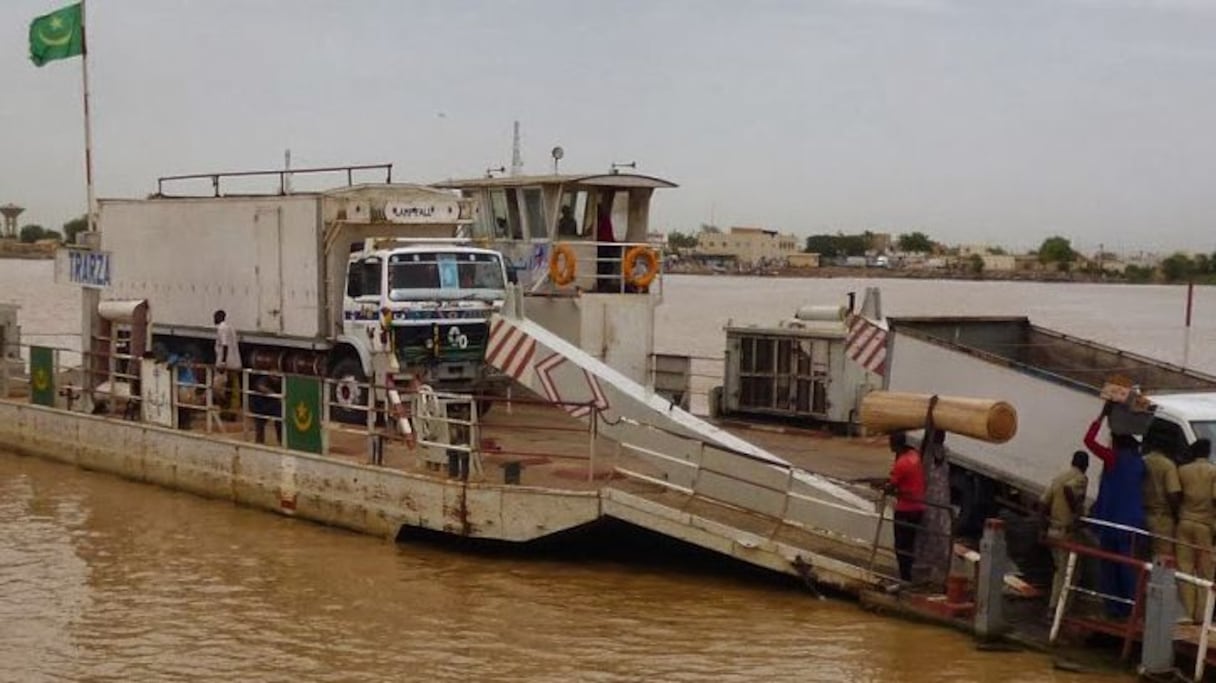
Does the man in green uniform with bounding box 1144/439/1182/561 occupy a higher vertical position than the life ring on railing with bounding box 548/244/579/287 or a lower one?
lower

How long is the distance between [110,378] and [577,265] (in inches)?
253

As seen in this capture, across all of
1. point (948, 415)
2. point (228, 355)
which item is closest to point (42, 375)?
point (228, 355)

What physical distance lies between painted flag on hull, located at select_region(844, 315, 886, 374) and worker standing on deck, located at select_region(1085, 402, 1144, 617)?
643 cm

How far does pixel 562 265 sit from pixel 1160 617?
11410mm

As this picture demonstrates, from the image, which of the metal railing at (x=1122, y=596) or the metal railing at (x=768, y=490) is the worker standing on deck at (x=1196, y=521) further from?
the metal railing at (x=768, y=490)

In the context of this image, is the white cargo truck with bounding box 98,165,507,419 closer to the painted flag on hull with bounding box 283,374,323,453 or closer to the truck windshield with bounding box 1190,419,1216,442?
the painted flag on hull with bounding box 283,374,323,453

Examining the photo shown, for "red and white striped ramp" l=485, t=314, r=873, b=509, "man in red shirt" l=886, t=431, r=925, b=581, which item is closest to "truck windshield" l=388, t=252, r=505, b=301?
"red and white striped ramp" l=485, t=314, r=873, b=509

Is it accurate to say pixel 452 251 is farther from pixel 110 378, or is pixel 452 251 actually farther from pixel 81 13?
pixel 81 13

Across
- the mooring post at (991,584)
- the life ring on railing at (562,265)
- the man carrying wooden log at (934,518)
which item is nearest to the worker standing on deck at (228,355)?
the life ring on railing at (562,265)

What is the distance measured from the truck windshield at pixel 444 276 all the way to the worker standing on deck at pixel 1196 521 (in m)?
8.93

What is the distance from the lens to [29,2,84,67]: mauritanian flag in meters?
19.6

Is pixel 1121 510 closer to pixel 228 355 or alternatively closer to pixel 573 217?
pixel 228 355

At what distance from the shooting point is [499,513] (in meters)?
12.4

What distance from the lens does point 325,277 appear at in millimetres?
17328
